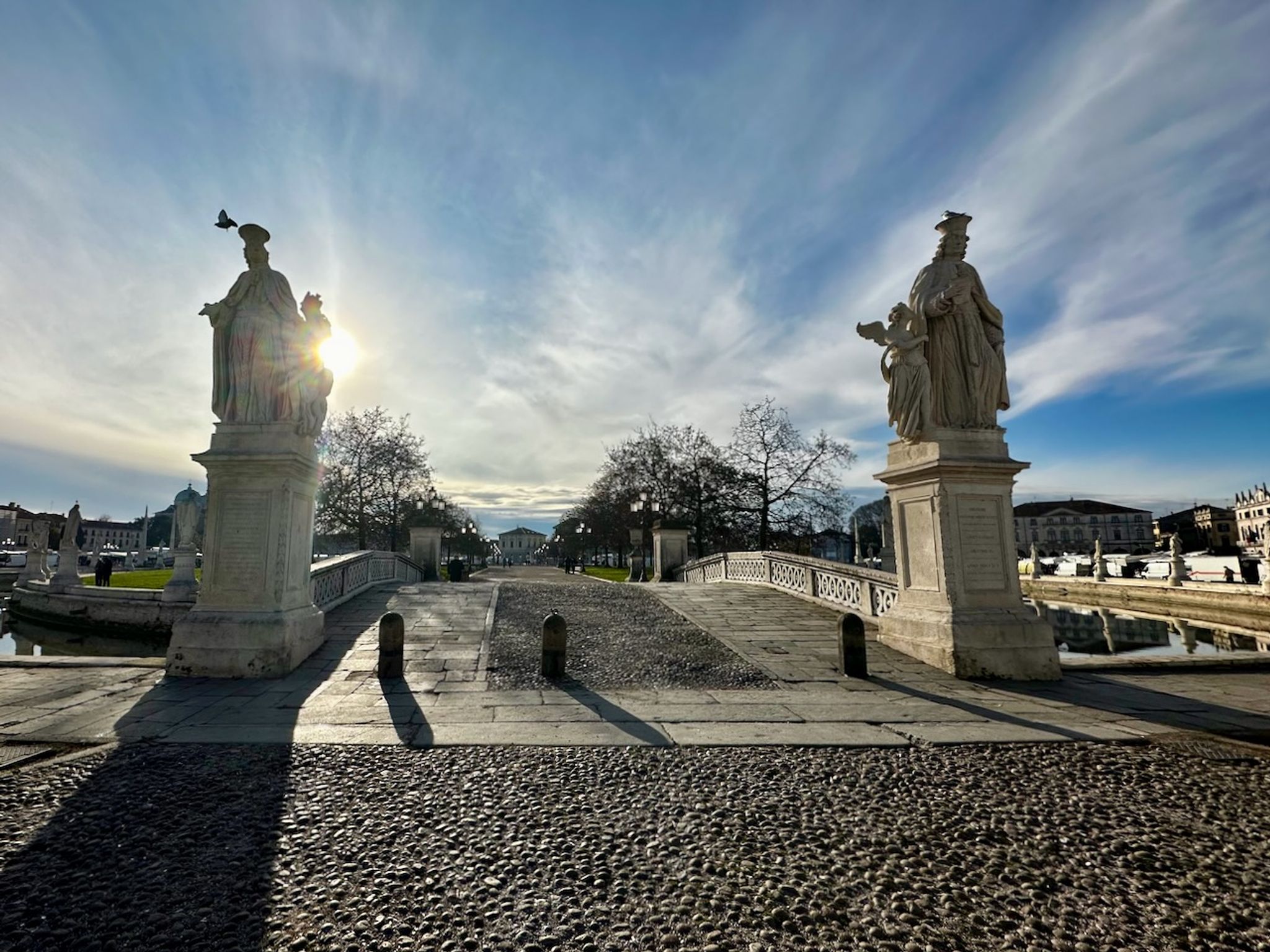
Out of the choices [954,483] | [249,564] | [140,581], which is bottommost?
[140,581]

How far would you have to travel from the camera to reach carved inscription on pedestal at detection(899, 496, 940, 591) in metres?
7.45

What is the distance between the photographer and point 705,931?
2.17 metres

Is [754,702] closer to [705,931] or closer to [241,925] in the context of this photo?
[705,931]

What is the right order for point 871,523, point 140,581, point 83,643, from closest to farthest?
point 83,643
point 140,581
point 871,523

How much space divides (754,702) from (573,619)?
5399mm

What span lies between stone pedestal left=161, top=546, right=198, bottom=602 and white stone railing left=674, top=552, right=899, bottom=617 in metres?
14.7

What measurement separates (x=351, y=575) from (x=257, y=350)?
7.21m

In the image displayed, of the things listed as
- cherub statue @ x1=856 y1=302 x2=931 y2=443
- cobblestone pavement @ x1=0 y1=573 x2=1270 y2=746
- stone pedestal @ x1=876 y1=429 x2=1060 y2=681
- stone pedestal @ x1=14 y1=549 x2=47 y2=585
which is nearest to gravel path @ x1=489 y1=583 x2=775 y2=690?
cobblestone pavement @ x1=0 y1=573 x2=1270 y2=746

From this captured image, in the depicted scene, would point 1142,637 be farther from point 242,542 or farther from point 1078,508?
point 1078,508

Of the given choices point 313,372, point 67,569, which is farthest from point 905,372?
point 67,569

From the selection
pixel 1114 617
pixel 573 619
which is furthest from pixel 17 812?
pixel 1114 617

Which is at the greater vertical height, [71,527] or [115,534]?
[115,534]

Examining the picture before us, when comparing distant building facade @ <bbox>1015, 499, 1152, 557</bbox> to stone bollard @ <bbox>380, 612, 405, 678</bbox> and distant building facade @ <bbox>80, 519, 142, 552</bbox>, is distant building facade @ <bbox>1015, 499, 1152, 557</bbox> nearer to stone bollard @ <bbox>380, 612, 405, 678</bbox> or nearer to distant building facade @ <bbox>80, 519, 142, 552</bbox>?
stone bollard @ <bbox>380, 612, 405, 678</bbox>

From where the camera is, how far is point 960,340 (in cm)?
785
